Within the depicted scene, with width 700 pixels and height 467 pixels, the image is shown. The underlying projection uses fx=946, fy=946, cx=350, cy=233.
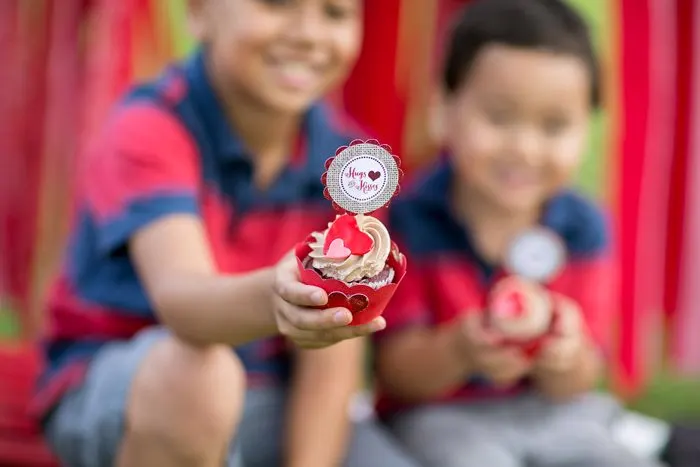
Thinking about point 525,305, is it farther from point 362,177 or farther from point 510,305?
point 362,177

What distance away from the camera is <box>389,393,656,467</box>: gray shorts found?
942 mm

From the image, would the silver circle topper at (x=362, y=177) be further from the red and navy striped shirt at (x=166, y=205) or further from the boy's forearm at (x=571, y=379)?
the boy's forearm at (x=571, y=379)

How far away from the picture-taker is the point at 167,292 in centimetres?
67

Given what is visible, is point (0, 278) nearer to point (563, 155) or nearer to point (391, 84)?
point (391, 84)

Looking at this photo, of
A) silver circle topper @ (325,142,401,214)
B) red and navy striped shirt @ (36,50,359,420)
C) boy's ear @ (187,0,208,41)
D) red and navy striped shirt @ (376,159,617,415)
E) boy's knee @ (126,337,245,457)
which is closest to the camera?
silver circle topper @ (325,142,401,214)

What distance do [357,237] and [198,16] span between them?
48cm

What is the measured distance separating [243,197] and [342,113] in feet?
1.25

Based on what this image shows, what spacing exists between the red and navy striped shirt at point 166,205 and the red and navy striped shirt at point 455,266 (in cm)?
14

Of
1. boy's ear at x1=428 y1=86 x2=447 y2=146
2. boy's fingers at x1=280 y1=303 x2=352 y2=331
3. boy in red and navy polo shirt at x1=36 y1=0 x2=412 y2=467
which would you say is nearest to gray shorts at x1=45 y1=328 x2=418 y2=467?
boy in red and navy polo shirt at x1=36 y1=0 x2=412 y2=467

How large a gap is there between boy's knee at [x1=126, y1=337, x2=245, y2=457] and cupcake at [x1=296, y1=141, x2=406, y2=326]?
18cm

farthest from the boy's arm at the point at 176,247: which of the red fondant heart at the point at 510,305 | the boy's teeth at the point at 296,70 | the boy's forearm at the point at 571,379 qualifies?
the boy's forearm at the point at 571,379

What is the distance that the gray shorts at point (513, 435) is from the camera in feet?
3.09

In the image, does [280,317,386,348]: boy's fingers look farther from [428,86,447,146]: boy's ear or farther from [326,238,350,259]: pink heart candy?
[428,86,447,146]: boy's ear

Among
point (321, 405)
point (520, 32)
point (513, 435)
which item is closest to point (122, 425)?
point (321, 405)
